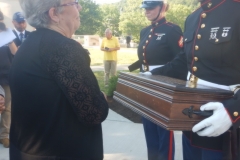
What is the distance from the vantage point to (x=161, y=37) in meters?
2.95

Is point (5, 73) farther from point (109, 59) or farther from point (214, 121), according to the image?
point (109, 59)

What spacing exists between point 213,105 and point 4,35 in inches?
123

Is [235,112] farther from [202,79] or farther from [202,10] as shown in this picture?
[202,10]

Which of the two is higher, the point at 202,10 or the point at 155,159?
the point at 202,10

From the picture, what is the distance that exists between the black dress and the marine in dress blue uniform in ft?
1.87

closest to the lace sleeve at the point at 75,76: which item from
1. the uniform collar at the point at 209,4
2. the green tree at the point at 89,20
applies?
the uniform collar at the point at 209,4

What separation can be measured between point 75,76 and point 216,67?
2.56 ft

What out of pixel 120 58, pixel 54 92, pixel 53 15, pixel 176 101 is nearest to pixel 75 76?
pixel 54 92

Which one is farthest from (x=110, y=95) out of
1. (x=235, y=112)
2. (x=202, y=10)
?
(x=235, y=112)

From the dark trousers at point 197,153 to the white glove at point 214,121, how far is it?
12.6 inches

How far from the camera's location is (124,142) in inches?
173

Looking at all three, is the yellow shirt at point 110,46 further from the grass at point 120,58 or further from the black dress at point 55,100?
the black dress at point 55,100

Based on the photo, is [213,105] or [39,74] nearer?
[213,105]

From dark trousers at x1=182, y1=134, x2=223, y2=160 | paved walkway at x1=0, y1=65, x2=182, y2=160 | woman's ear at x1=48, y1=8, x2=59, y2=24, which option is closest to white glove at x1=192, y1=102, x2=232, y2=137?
dark trousers at x1=182, y1=134, x2=223, y2=160
